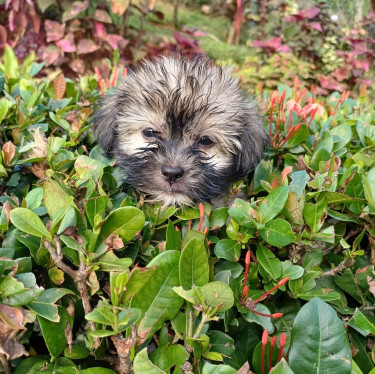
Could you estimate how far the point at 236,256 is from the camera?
1709 millimetres

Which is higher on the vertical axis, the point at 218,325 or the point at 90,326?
the point at 90,326

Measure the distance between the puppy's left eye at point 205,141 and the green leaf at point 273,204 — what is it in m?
0.91

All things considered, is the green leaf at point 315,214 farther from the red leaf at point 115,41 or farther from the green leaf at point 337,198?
the red leaf at point 115,41

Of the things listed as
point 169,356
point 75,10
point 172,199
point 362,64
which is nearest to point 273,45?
point 362,64

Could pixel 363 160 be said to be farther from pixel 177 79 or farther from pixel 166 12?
pixel 166 12

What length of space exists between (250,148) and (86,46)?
494 centimetres

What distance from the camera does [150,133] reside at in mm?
2592

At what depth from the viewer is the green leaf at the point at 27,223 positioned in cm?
142

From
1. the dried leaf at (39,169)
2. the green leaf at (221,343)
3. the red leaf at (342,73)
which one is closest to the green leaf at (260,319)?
the green leaf at (221,343)

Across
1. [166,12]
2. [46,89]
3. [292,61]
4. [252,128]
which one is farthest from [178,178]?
[166,12]

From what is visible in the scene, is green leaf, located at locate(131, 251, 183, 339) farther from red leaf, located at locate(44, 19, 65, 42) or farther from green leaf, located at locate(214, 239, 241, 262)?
red leaf, located at locate(44, 19, 65, 42)

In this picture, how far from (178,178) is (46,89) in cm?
129

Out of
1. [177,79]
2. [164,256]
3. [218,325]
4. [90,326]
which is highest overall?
[177,79]

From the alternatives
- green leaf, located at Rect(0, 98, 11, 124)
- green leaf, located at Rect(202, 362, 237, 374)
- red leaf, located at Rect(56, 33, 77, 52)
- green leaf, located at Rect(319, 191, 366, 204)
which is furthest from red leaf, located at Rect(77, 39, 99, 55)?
green leaf, located at Rect(202, 362, 237, 374)
